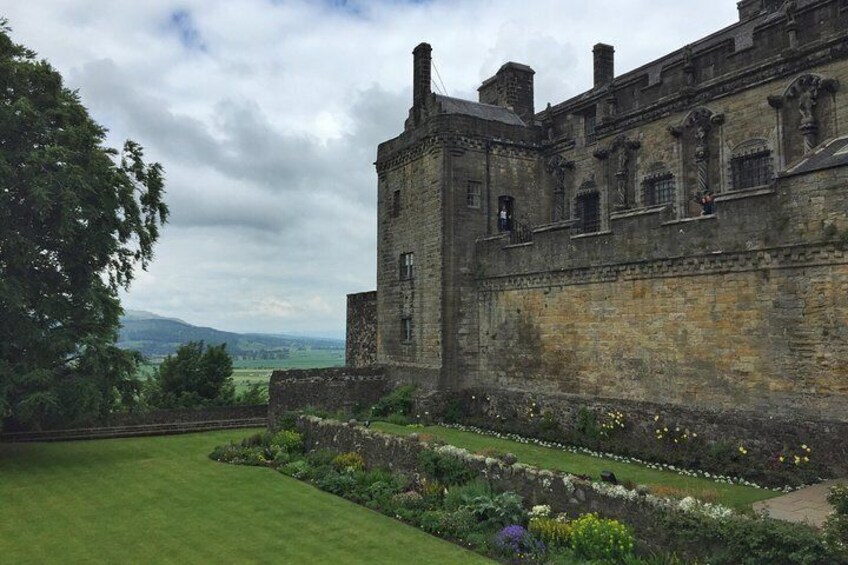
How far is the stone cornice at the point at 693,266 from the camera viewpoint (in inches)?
632

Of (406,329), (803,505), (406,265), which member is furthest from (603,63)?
(803,505)

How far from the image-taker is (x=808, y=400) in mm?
15992

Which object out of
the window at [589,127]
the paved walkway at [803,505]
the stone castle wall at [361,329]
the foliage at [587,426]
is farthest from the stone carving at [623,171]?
the stone castle wall at [361,329]

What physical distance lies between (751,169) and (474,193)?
11.2 meters

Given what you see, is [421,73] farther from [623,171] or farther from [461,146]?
[623,171]

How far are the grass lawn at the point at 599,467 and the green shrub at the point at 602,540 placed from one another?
3193 mm

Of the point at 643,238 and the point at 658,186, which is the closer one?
the point at 643,238

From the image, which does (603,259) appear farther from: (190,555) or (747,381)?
(190,555)

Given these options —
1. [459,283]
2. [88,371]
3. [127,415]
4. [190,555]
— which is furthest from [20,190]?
[459,283]

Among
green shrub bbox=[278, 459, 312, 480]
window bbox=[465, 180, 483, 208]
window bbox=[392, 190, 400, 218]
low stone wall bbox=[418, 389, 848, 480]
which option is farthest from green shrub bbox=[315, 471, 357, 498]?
window bbox=[392, 190, 400, 218]

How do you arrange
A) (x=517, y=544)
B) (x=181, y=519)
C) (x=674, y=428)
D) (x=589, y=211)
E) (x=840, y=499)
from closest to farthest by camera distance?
(x=840, y=499) < (x=517, y=544) < (x=181, y=519) < (x=674, y=428) < (x=589, y=211)

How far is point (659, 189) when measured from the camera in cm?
2572

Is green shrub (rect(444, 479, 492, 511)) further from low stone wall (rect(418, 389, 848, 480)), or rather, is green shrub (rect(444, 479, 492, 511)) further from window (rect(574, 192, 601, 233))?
window (rect(574, 192, 601, 233))

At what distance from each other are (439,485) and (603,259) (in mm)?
10357
